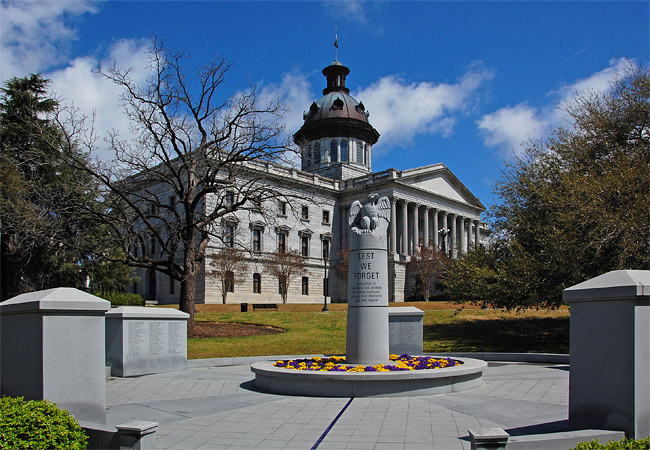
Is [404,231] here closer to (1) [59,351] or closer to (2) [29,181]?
(2) [29,181]

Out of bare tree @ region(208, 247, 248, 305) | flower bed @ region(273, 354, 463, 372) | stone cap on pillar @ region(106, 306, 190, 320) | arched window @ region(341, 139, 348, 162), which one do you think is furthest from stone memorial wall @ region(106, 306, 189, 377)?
arched window @ region(341, 139, 348, 162)

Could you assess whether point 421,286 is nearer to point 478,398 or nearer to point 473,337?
point 473,337

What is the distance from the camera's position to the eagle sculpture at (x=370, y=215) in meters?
12.8

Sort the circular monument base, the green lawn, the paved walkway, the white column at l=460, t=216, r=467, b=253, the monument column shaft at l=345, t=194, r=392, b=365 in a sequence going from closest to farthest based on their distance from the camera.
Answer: the paved walkway, the circular monument base, the monument column shaft at l=345, t=194, r=392, b=365, the green lawn, the white column at l=460, t=216, r=467, b=253

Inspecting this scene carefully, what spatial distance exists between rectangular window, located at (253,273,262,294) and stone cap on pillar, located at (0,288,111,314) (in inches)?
2273

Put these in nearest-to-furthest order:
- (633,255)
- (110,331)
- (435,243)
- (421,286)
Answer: (110,331) < (633,255) < (421,286) < (435,243)

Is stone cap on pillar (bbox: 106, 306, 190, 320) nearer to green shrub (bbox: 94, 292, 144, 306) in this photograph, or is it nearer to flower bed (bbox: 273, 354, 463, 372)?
flower bed (bbox: 273, 354, 463, 372)

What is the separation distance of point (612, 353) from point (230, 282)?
54260 mm

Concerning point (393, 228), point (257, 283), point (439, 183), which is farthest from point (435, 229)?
point (257, 283)

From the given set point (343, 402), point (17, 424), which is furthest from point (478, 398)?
point (17, 424)

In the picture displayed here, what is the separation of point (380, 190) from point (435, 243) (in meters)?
11.4

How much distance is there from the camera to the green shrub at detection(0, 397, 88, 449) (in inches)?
228

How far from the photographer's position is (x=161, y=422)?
349 inches

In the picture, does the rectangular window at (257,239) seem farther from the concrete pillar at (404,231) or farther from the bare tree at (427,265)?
the bare tree at (427,265)
